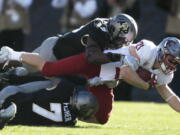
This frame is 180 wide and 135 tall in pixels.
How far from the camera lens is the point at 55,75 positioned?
9.23 metres

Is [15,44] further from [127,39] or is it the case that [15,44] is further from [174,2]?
[127,39]

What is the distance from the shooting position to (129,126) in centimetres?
930

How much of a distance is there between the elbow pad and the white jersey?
104 millimetres

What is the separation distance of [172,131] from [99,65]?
97 cm

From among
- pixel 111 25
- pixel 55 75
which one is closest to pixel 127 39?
pixel 111 25

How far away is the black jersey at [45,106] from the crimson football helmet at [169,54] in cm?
87

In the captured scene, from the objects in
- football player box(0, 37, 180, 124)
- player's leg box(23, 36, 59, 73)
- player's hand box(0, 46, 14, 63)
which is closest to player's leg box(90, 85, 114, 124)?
football player box(0, 37, 180, 124)

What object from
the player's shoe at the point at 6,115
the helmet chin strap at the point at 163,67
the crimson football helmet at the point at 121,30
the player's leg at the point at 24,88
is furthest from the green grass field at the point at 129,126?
the crimson football helmet at the point at 121,30

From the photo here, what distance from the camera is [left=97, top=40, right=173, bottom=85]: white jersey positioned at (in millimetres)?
8961

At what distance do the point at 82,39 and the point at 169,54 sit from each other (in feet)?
3.27

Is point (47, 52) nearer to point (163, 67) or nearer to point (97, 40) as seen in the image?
point (97, 40)

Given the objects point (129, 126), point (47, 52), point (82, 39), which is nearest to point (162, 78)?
point (129, 126)

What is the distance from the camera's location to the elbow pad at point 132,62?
882 centimetres

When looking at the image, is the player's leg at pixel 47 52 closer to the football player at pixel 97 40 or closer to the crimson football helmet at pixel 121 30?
the football player at pixel 97 40
